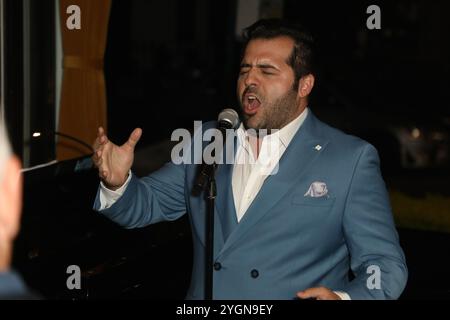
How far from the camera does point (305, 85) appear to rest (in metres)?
2.98

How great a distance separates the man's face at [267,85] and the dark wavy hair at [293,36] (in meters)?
0.02

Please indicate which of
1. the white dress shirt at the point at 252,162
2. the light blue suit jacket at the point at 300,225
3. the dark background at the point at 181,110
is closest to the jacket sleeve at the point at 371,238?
the light blue suit jacket at the point at 300,225

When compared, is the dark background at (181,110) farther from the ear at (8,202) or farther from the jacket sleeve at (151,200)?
the ear at (8,202)

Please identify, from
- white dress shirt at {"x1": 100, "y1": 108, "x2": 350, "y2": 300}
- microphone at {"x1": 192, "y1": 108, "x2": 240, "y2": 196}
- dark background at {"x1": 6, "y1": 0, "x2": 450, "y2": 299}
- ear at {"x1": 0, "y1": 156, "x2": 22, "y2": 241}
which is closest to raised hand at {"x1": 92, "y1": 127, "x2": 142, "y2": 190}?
white dress shirt at {"x1": 100, "y1": 108, "x2": 350, "y2": 300}

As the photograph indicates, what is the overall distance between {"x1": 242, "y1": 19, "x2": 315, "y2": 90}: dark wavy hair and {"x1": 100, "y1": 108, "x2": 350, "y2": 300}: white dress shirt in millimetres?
197

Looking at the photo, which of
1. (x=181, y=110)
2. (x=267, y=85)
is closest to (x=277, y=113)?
(x=267, y=85)

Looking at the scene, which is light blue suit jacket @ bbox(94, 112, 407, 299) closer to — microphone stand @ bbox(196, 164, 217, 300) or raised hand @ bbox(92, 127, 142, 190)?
raised hand @ bbox(92, 127, 142, 190)

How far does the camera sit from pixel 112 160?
2.61 metres

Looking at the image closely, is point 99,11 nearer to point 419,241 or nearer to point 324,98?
point 419,241

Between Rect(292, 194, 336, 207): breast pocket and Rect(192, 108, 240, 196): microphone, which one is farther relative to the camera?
Rect(292, 194, 336, 207): breast pocket

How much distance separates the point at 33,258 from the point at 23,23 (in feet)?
11.3

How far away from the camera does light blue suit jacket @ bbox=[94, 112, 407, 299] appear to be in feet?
8.56

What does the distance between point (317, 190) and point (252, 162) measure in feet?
1.10

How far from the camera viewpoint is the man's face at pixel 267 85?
2.76 meters
